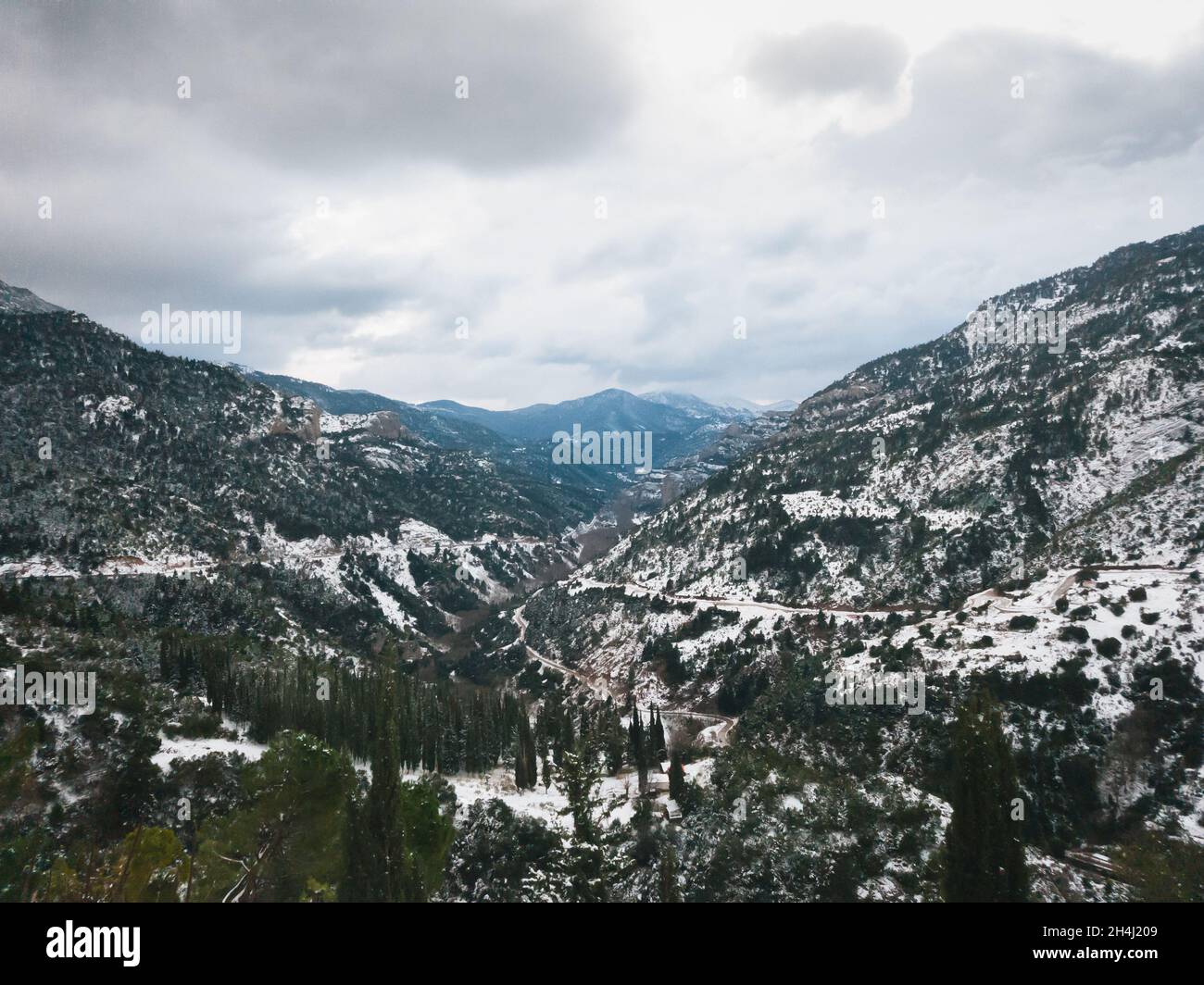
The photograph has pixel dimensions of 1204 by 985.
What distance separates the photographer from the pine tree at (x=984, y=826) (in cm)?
3450

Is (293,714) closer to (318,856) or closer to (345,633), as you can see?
(318,856)
